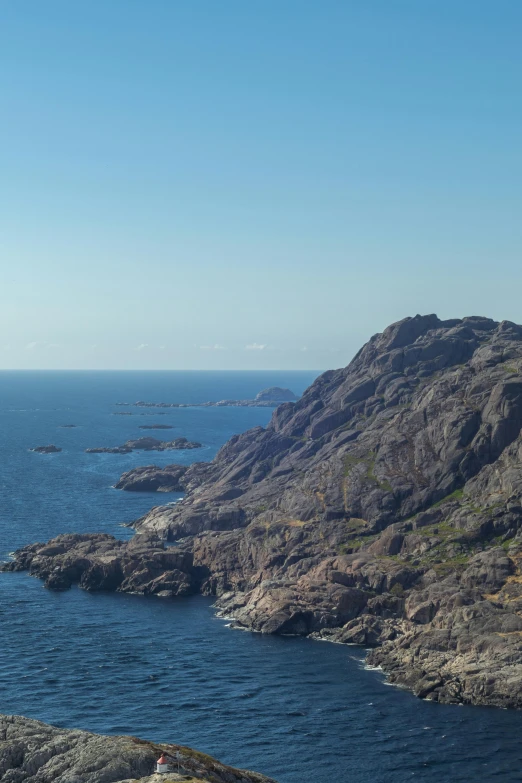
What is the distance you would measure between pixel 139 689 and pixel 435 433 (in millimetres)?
88321

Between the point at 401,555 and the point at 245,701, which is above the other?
the point at 401,555

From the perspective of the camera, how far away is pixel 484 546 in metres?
153

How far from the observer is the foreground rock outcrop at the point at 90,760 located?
71.7 m

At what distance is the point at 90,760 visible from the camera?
73625mm

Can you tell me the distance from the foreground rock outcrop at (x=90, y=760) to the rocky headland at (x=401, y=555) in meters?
51.3

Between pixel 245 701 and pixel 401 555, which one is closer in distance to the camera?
pixel 245 701

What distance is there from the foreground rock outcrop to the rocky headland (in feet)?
168

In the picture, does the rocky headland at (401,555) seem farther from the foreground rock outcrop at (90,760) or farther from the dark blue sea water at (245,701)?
the foreground rock outcrop at (90,760)

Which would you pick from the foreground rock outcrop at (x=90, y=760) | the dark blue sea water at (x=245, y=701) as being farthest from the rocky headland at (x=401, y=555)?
the foreground rock outcrop at (x=90, y=760)

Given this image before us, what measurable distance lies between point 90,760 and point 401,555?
313ft

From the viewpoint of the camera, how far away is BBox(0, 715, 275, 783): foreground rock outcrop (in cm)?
7169

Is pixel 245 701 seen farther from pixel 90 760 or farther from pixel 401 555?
pixel 401 555

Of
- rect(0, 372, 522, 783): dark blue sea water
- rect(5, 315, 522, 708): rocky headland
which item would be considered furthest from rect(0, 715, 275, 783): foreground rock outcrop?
rect(5, 315, 522, 708): rocky headland

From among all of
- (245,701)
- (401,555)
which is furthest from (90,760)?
(401,555)
